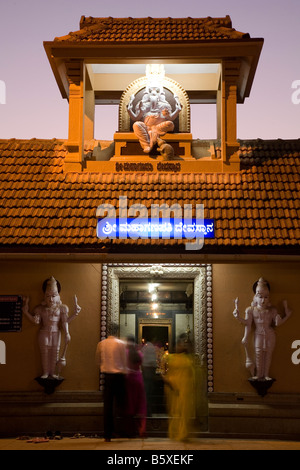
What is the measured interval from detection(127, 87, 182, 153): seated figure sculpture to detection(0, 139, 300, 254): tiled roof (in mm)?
1007

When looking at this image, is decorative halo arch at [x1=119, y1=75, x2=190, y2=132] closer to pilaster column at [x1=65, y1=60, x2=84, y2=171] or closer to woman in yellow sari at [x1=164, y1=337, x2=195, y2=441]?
pilaster column at [x1=65, y1=60, x2=84, y2=171]

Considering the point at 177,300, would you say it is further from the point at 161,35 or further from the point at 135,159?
the point at 161,35

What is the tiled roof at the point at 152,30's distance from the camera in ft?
43.4

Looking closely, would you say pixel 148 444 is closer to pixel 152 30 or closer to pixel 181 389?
pixel 181 389

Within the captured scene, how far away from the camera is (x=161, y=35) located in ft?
44.5

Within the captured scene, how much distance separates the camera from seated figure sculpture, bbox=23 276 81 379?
36.7ft

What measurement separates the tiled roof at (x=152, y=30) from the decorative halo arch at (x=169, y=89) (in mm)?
998

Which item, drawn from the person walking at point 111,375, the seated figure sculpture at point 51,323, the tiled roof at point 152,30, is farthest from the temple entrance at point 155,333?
the tiled roof at point 152,30

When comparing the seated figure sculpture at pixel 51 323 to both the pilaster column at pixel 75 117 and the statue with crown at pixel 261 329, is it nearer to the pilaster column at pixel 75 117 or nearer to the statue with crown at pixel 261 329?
the pilaster column at pixel 75 117

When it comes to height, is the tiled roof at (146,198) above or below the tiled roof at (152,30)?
below
